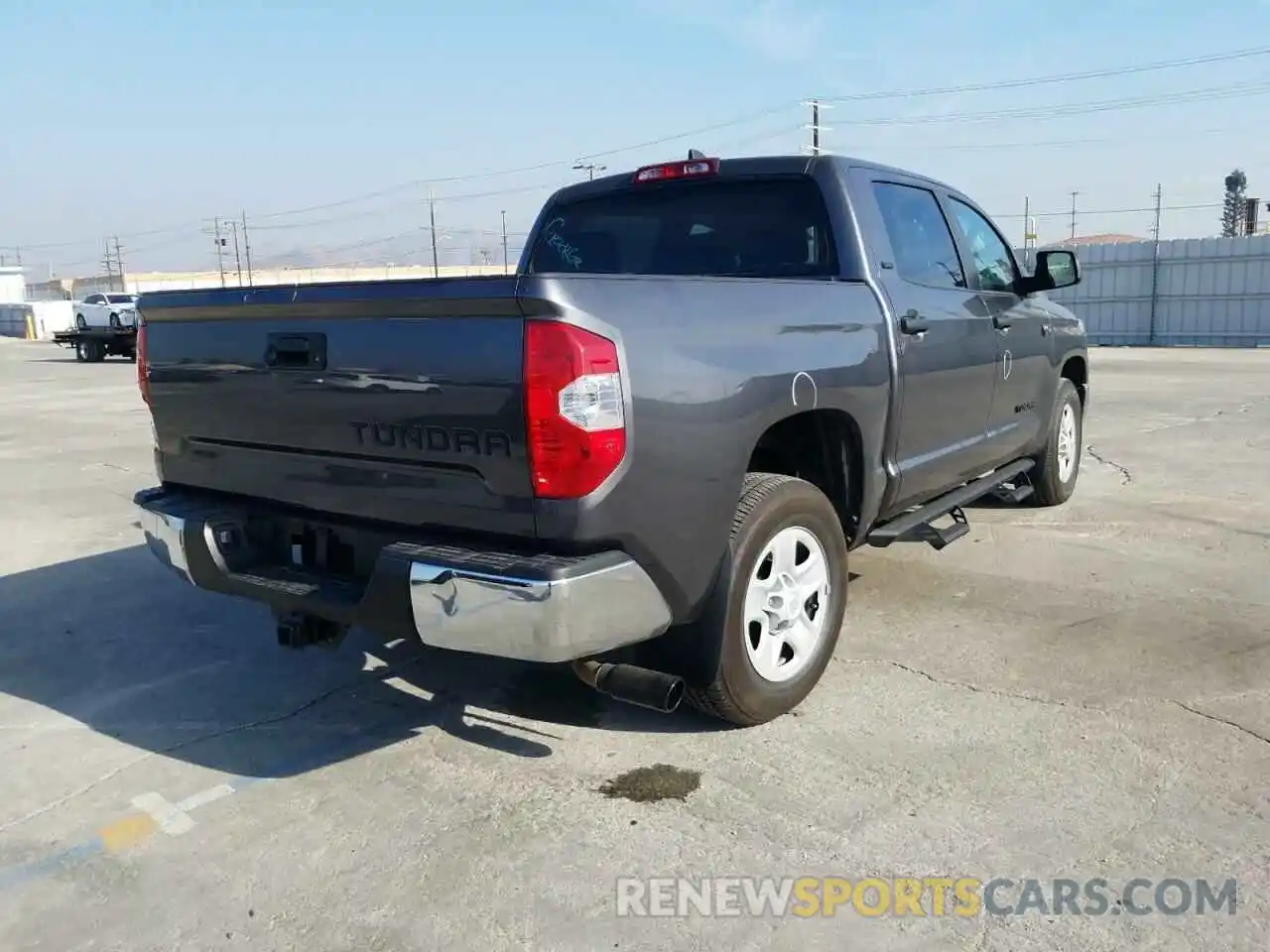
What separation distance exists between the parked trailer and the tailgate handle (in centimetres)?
2675

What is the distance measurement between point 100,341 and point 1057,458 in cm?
2805

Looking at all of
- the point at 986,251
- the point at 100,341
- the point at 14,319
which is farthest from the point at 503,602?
the point at 14,319

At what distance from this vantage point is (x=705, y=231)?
14.9ft

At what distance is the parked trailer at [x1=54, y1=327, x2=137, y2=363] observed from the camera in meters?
27.7

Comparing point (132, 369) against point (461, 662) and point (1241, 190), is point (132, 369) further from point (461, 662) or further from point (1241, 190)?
point (1241, 190)

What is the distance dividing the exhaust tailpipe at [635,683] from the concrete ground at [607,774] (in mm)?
318

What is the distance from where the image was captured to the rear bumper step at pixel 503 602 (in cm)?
277

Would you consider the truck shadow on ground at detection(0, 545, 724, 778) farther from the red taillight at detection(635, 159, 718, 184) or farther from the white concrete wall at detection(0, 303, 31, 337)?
the white concrete wall at detection(0, 303, 31, 337)

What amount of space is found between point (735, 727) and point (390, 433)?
1.57 m

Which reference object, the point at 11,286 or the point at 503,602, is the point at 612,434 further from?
the point at 11,286

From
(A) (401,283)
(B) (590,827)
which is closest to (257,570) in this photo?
(A) (401,283)

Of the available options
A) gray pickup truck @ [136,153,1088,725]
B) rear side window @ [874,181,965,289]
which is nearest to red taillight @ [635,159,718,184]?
gray pickup truck @ [136,153,1088,725]

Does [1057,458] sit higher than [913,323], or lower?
lower

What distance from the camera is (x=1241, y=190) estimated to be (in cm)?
4419
